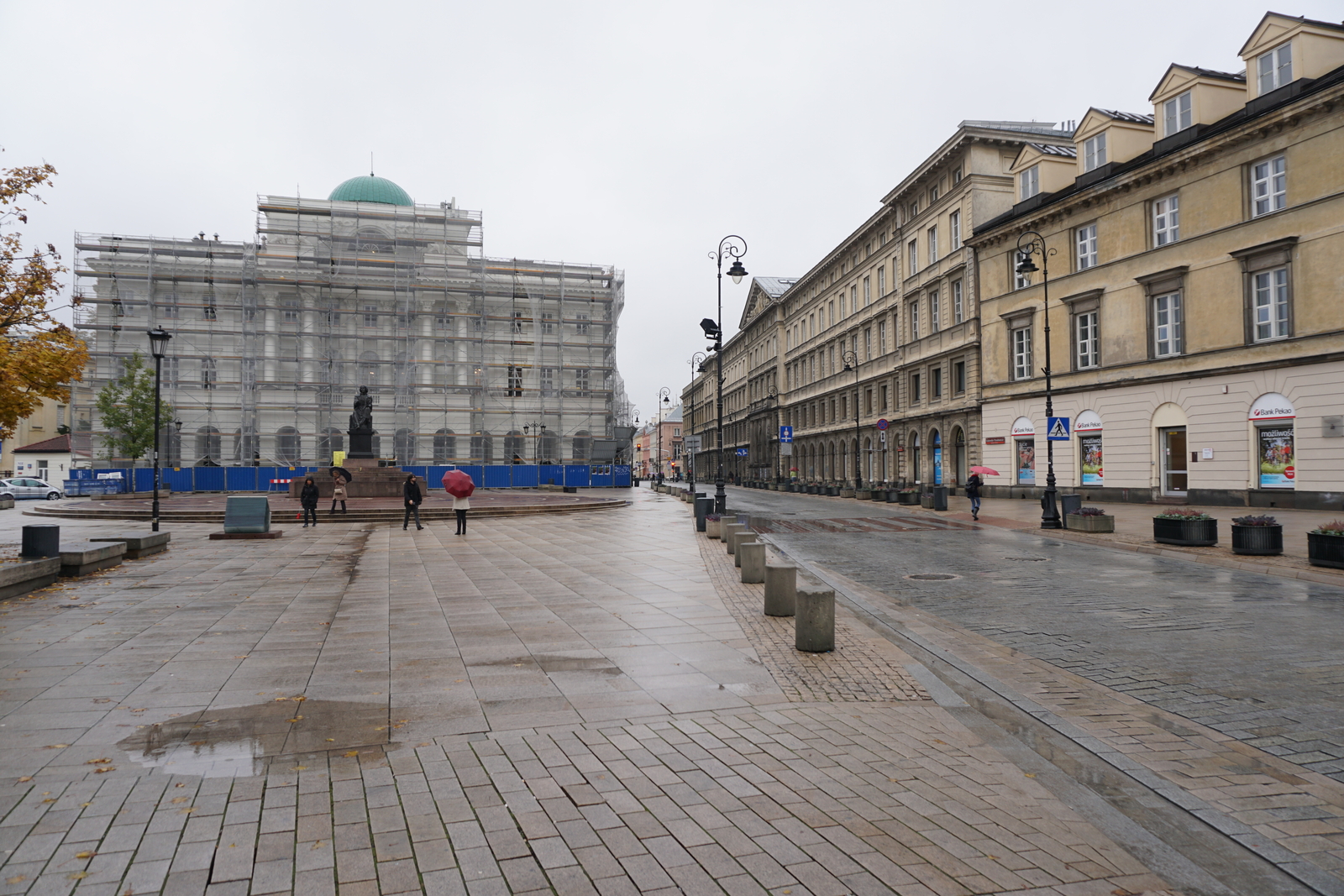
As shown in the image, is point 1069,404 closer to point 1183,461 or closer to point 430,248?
point 1183,461

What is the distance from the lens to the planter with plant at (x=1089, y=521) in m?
20.5

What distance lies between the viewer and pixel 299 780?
4348 mm

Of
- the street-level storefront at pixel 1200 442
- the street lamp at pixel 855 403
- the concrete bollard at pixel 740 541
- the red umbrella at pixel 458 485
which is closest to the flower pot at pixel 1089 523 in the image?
the street-level storefront at pixel 1200 442

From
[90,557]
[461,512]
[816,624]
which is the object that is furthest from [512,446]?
[816,624]

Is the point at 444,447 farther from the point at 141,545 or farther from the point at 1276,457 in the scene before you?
the point at 1276,457

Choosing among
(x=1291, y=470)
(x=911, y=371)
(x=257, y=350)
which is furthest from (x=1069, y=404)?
(x=257, y=350)

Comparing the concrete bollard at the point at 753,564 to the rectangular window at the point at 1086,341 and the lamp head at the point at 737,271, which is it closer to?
the lamp head at the point at 737,271

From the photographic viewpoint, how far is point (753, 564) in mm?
12016

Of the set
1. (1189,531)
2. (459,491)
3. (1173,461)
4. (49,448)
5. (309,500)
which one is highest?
(49,448)

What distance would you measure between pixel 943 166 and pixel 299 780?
46.4 metres

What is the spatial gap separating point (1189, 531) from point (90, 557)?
20507 mm

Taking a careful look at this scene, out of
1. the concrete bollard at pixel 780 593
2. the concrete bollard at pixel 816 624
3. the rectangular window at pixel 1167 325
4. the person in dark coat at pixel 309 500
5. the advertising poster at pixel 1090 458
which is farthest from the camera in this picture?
the advertising poster at pixel 1090 458

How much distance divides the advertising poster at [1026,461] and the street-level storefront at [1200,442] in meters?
0.04

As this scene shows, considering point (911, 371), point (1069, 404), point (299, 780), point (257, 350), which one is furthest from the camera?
point (257, 350)
